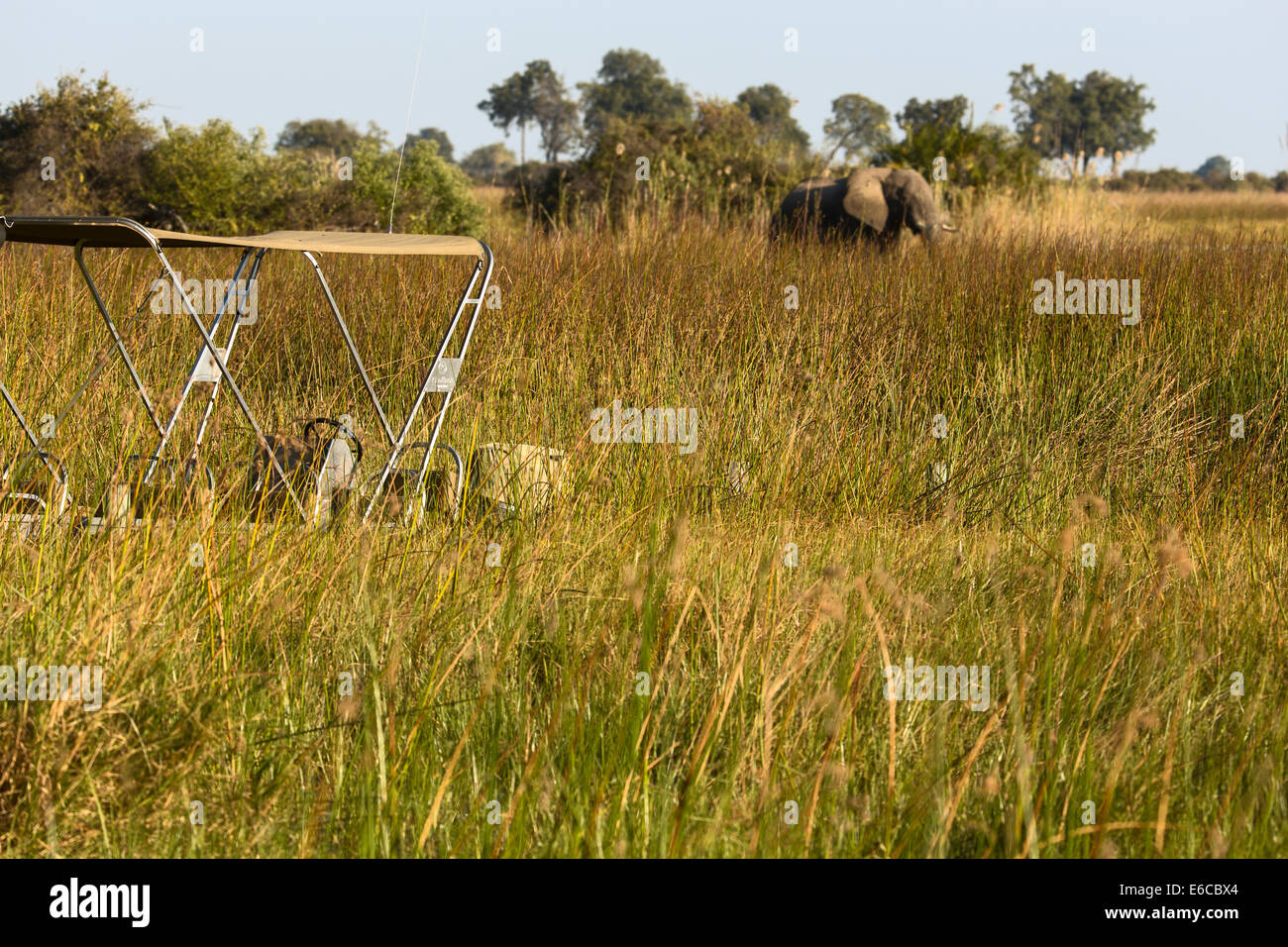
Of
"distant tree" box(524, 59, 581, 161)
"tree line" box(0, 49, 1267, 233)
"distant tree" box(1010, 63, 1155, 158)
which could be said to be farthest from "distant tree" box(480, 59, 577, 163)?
"tree line" box(0, 49, 1267, 233)

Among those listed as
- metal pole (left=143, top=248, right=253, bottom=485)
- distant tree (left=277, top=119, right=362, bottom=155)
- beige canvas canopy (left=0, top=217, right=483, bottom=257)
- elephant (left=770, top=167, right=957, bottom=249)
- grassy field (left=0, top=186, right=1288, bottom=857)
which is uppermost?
distant tree (left=277, top=119, right=362, bottom=155)

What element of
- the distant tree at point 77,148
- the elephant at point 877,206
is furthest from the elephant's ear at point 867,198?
the distant tree at point 77,148

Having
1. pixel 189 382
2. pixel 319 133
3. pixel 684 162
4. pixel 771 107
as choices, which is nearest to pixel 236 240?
pixel 189 382

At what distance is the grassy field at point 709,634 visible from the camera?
195 cm

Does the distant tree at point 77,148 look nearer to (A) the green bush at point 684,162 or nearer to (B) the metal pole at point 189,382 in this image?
(A) the green bush at point 684,162

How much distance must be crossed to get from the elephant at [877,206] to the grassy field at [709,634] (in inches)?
183

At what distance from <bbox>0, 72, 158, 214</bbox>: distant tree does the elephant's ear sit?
966 centimetres

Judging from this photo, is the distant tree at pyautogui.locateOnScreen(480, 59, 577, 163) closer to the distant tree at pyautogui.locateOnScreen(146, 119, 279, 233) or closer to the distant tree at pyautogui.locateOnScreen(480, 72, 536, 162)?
the distant tree at pyautogui.locateOnScreen(480, 72, 536, 162)

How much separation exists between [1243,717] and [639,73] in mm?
79503

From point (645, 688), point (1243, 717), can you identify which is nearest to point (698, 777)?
point (645, 688)

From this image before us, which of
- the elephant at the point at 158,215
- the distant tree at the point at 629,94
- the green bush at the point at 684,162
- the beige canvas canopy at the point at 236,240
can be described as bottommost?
the beige canvas canopy at the point at 236,240

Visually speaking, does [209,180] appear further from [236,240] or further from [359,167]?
[236,240]

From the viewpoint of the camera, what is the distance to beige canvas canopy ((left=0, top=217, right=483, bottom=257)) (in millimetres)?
3203
